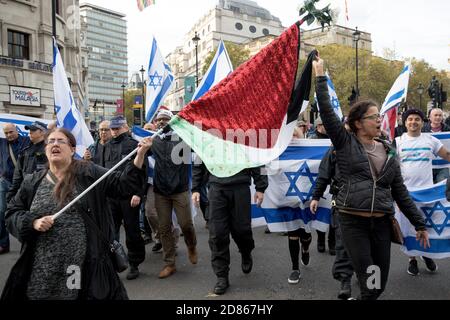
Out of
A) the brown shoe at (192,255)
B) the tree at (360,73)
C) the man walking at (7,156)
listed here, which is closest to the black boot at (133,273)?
the brown shoe at (192,255)

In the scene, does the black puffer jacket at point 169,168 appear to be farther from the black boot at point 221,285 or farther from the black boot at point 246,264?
the black boot at point 221,285

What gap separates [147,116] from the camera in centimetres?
846

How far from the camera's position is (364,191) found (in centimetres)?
320

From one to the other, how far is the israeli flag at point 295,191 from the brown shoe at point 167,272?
1.33m

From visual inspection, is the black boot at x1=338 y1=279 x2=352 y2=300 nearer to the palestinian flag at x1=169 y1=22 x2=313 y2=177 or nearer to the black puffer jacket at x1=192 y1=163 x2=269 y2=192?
the black puffer jacket at x1=192 y1=163 x2=269 y2=192

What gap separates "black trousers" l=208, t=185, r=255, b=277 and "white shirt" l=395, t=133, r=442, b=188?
1960 mm

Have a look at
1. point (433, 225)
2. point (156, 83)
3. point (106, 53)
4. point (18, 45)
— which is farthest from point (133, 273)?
point (106, 53)

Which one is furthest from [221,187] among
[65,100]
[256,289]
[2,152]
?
[2,152]

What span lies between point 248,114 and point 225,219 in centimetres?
168

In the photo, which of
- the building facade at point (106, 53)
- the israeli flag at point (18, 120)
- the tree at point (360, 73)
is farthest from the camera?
the building facade at point (106, 53)

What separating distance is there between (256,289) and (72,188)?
8.43ft

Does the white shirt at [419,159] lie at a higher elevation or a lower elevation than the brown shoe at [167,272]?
higher

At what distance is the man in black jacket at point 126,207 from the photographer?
516 cm

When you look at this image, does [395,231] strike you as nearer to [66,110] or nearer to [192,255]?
[192,255]
